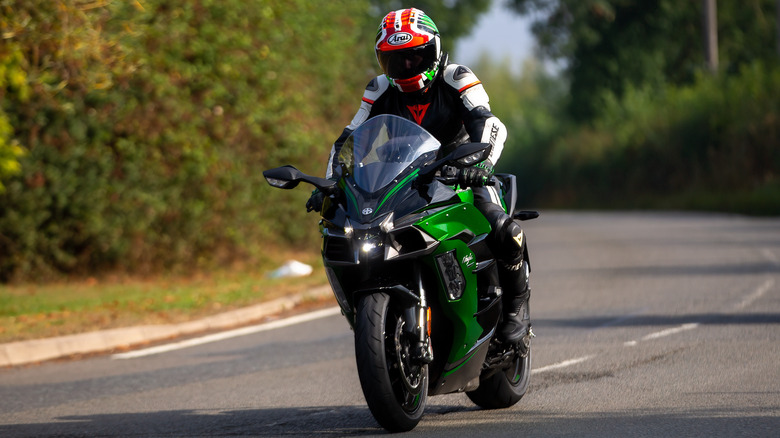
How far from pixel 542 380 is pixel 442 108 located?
84.8 inches

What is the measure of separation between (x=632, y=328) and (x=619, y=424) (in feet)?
13.3

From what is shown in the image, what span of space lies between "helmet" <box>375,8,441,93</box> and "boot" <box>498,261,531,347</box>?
3.77 feet

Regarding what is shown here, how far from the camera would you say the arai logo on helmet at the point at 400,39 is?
253 inches

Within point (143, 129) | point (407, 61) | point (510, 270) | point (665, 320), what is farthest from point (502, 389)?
point (143, 129)

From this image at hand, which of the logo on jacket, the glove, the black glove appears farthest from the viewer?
the logo on jacket

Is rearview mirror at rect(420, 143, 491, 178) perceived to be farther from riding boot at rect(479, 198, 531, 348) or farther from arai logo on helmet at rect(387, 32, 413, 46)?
arai logo on helmet at rect(387, 32, 413, 46)

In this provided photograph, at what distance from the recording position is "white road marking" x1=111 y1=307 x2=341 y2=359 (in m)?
→ 10.6

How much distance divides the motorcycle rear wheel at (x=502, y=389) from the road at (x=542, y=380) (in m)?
0.08

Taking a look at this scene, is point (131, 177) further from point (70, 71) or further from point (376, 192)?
point (376, 192)

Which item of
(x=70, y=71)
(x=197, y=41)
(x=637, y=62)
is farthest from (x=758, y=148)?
(x=70, y=71)

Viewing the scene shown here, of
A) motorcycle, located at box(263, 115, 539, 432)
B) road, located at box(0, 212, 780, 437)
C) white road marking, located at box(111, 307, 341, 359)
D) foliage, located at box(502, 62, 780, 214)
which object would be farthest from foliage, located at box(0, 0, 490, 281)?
foliage, located at box(502, 62, 780, 214)

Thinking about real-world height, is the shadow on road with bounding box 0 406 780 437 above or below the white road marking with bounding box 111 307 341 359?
above

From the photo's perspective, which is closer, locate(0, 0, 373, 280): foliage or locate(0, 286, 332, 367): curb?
locate(0, 286, 332, 367): curb

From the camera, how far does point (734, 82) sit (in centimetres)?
3966
